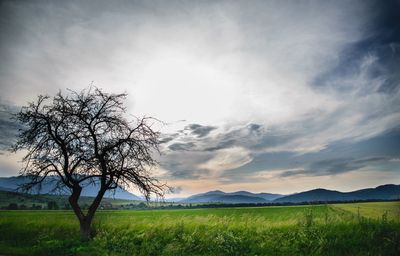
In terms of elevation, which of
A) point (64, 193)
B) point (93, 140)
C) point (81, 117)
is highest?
point (81, 117)

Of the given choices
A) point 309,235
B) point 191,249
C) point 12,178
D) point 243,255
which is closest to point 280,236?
point 309,235

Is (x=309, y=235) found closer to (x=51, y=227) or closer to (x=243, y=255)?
(x=243, y=255)

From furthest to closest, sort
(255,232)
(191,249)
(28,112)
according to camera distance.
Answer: (28,112)
(255,232)
(191,249)

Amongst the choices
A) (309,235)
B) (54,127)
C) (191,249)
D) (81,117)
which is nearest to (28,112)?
(54,127)

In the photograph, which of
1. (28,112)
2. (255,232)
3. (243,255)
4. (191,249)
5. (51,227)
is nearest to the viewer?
(243,255)

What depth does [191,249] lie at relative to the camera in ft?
40.0

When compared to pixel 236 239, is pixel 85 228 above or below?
above

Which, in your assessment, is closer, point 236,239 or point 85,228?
point 236,239

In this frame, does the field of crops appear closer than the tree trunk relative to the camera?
Yes

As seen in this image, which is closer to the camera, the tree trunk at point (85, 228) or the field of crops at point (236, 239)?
the field of crops at point (236, 239)

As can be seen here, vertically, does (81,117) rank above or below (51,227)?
above

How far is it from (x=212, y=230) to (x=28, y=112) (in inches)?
437

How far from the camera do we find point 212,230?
14.1 m

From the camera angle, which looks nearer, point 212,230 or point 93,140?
point 212,230
